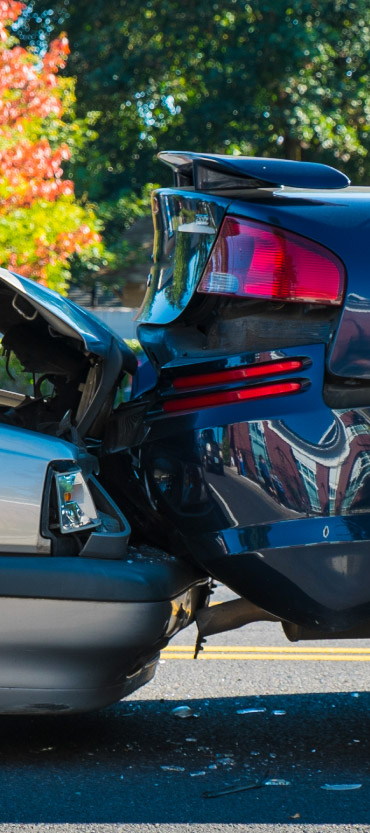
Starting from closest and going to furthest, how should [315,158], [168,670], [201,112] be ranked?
[168,670]
[201,112]
[315,158]

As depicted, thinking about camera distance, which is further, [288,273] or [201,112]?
[201,112]

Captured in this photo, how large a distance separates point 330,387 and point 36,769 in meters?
1.54

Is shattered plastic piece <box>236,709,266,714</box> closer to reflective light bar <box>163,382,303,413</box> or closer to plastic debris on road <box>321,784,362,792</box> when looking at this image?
plastic debris on road <box>321,784,362,792</box>

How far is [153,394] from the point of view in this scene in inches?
138

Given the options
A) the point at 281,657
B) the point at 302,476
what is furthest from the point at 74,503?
the point at 281,657

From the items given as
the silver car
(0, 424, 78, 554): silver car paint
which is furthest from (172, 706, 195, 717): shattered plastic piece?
(0, 424, 78, 554): silver car paint

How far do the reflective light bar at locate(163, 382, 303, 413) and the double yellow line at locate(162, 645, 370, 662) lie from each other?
1917 mm

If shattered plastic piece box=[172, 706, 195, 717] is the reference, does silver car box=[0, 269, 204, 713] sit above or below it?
above

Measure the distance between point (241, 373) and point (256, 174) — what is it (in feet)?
2.01

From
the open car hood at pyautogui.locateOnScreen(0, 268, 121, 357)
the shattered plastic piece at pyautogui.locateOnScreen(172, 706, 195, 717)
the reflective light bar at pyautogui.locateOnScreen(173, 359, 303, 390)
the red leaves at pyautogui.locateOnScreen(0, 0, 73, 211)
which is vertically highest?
the red leaves at pyautogui.locateOnScreen(0, 0, 73, 211)

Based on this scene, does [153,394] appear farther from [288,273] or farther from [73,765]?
[73,765]

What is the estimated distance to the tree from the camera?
1430 centimetres

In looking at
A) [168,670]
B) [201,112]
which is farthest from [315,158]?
[168,670]

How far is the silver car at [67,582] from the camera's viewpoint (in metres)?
3.06
